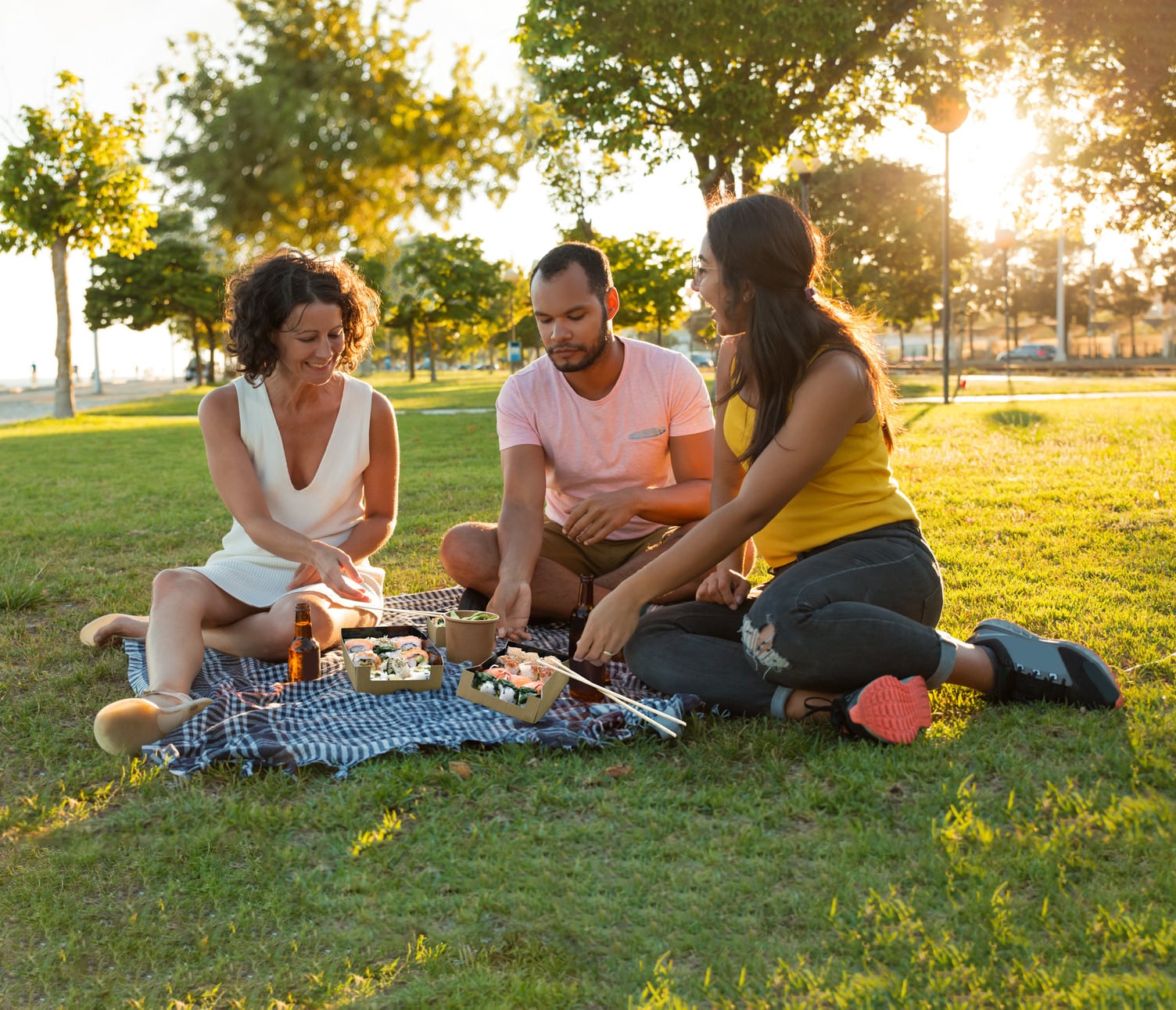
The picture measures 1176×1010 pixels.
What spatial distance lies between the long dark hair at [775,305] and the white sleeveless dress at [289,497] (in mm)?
1557

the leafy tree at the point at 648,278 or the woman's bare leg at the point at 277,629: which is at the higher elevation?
the leafy tree at the point at 648,278

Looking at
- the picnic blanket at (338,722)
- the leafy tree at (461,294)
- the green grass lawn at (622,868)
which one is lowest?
the green grass lawn at (622,868)

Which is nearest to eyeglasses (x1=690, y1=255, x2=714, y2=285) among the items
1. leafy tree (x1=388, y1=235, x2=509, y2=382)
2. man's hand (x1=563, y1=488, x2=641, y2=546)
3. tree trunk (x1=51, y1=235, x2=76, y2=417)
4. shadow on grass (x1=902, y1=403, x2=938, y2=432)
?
man's hand (x1=563, y1=488, x2=641, y2=546)

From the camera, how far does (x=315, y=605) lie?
12.9 ft

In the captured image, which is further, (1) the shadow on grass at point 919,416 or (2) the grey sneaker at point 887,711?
(1) the shadow on grass at point 919,416

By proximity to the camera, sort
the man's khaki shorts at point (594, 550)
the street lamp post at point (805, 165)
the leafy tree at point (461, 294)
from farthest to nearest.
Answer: the leafy tree at point (461, 294) < the street lamp post at point (805, 165) < the man's khaki shorts at point (594, 550)

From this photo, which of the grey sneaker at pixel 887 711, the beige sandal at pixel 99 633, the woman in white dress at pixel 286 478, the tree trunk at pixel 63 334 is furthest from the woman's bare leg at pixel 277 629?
the tree trunk at pixel 63 334

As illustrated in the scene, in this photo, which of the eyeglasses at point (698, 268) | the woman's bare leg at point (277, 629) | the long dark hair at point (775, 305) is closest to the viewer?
the long dark hair at point (775, 305)

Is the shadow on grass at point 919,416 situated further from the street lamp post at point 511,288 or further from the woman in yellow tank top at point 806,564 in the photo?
the street lamp post at point 511,288

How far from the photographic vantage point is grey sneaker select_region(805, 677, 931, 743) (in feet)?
10.0

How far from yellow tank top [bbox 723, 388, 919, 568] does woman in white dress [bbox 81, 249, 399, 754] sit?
1584 millimetres

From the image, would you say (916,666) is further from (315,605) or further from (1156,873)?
(315,605)

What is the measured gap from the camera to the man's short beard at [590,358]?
4.26m

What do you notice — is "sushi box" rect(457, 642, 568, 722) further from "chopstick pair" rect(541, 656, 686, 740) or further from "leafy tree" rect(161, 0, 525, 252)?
"leafy tree" rect(161, 0, 525, 252)
